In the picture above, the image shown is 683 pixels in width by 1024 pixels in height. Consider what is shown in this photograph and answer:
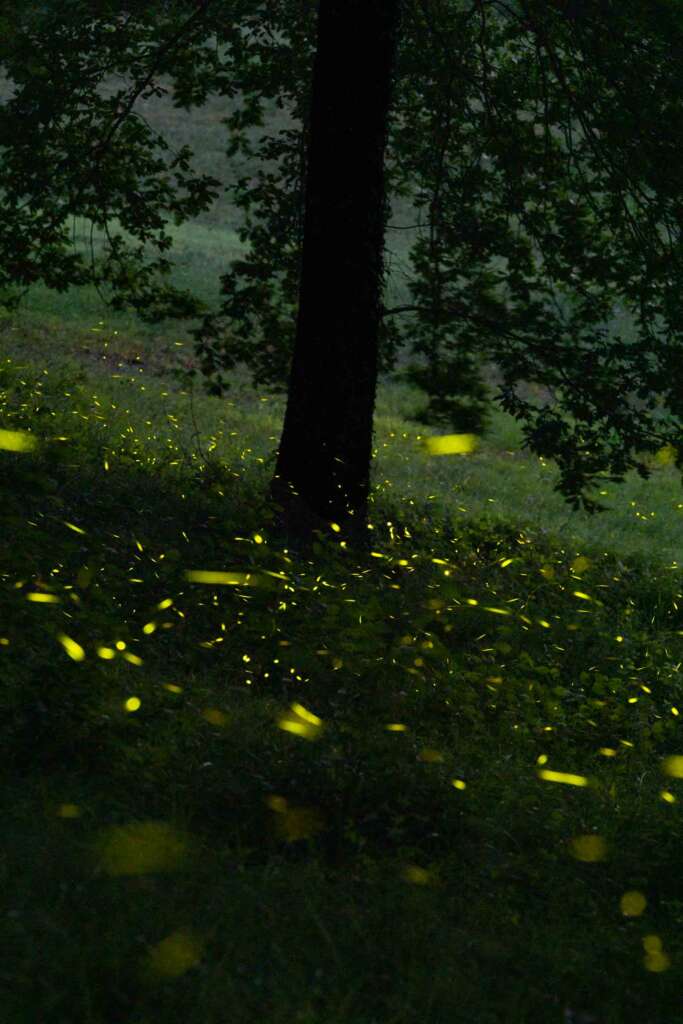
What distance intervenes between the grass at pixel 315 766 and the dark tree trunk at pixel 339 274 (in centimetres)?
66

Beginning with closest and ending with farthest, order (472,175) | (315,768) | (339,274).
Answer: (315,768) < (339,274) < (472,175)

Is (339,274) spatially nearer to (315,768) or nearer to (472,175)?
(472,175)

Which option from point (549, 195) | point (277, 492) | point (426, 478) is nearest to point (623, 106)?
point (549, 195)

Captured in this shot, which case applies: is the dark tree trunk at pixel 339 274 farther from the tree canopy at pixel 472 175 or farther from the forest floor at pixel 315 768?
the tree canopy at pixel 472 175

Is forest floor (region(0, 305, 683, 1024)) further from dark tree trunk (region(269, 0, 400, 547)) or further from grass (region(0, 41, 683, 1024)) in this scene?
dark tree trunk (region(269, 0, 400, 547))

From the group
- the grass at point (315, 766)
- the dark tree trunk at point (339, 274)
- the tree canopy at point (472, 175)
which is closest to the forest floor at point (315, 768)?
the grass at point (315, 766)

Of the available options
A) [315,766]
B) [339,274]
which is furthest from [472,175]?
[315,766]

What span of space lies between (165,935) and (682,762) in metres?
4.87

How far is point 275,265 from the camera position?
13211 mm

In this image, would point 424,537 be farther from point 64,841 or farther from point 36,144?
point 64,841

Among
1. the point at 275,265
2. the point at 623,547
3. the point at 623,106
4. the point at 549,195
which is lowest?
the point at 623,547

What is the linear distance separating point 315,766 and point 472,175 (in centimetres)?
873

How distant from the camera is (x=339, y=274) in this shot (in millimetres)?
10359

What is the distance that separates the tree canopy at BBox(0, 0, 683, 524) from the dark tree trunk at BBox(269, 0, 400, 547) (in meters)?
1.36
